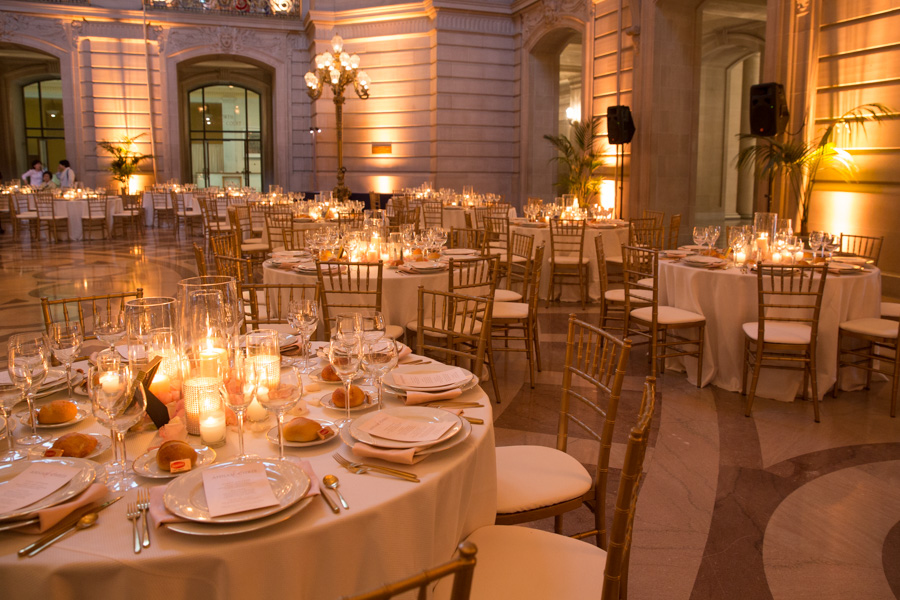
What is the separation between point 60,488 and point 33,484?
0.07 m

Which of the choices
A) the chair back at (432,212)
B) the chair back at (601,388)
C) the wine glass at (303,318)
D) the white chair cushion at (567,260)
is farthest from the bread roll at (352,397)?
the chair back at (432,212)

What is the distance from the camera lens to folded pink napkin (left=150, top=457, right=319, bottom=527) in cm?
147

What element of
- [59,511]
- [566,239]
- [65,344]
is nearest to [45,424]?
[65,344]

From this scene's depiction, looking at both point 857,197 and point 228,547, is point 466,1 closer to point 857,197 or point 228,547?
point 857,197

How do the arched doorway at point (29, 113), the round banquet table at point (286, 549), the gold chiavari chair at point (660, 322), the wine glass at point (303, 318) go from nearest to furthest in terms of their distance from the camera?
the round banquet table at point (286, 549) → the wine glass at point (303, 318) → the gold chiavari chair at point (660, 322) → the arched doorway at point (29, 113)

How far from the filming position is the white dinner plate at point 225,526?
56.5 inches

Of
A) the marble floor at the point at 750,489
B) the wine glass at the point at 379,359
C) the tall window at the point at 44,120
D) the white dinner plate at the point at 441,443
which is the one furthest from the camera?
the tall window at the point at 44,120

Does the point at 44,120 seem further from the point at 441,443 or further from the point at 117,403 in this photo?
the point at 441,443

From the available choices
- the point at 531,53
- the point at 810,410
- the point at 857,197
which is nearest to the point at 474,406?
the point at 810,410

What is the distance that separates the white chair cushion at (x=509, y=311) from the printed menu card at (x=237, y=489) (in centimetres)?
355

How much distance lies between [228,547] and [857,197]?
8.91 meters

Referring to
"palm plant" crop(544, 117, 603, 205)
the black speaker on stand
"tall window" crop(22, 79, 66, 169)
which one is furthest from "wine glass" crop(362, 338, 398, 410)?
"tall window" crop(22, 79, 66, 169)

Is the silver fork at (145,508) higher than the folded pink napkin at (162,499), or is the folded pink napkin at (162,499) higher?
the folded pink napkin at (162,499)

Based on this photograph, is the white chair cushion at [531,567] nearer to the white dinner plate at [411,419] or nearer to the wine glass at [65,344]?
the white dinner plate at [411,419]
